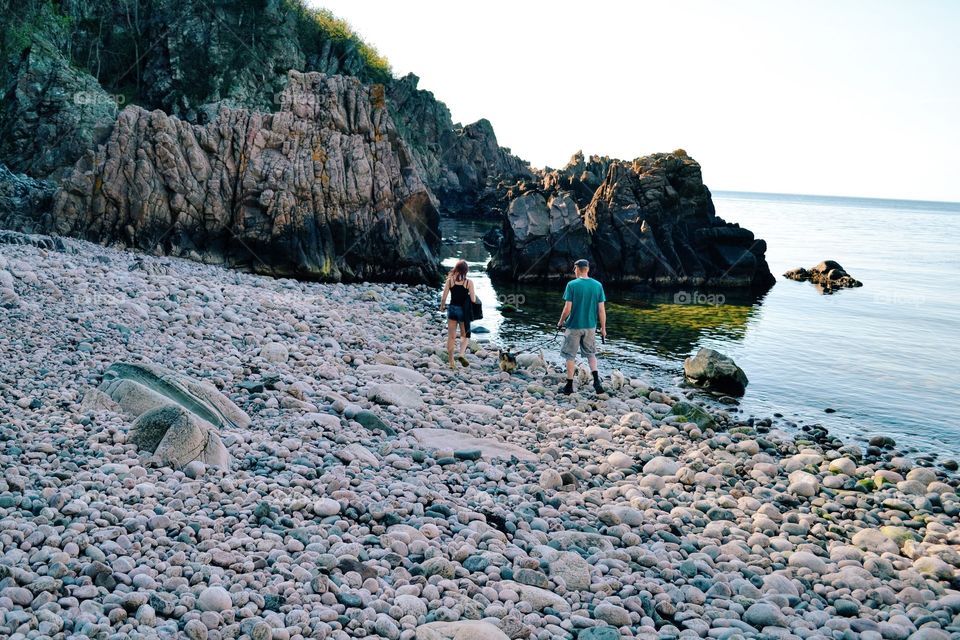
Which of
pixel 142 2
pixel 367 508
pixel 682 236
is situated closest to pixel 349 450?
pixel 367 508

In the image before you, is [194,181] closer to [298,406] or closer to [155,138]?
[155,138]

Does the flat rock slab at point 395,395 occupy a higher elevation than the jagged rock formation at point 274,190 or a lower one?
lower

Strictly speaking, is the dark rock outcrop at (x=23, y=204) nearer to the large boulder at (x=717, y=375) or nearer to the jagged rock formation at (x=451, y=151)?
the large boulder at (x=717, y=375)

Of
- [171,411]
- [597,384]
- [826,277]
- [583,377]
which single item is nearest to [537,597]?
[171,411]

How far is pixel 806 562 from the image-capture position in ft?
24.7

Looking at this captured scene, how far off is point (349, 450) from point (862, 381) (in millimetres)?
16139

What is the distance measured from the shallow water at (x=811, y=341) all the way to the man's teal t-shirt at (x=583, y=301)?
4.98 meters

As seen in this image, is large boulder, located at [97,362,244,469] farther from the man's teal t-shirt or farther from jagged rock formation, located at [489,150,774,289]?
jagged rock formation, located at [489,150,774,289]

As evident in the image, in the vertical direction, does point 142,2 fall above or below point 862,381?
above

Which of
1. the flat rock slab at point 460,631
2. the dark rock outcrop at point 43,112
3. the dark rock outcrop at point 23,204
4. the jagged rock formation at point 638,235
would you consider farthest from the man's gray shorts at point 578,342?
the dark rock outcrop at point 43,112

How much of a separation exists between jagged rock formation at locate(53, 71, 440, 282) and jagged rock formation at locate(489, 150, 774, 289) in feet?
26.7

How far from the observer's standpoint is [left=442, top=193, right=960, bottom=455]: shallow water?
16.1 m

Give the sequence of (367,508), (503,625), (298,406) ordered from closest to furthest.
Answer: (503,625), (367,508), (298,406)

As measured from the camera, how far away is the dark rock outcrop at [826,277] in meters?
41.5
